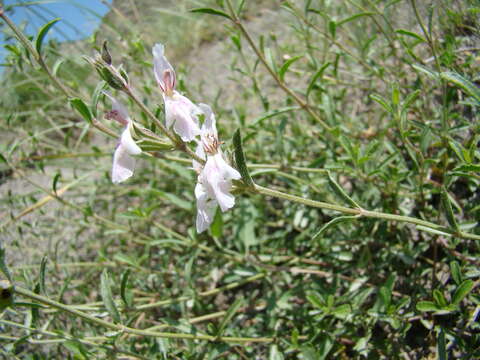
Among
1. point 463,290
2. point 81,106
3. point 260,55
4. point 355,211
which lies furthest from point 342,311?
point 81,106

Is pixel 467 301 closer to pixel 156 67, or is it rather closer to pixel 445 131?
pixel 445 131

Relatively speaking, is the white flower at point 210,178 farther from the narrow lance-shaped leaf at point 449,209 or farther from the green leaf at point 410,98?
the green leaf at point 410,98

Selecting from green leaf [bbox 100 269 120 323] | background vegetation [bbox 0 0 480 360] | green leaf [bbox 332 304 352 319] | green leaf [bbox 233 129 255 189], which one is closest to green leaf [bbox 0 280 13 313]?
background vegetation [bbox 0 0 480 360]

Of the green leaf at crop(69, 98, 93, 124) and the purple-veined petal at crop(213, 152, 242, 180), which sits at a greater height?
the green leaf at crop(69, 98, 93, 124)

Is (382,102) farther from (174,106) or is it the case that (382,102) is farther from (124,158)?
(124,158)

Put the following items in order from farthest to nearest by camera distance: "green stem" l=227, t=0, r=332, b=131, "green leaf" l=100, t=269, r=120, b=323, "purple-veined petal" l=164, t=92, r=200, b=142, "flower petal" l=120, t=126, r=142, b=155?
1. "green stem" l=227, t=0, r=332, b=131
2. "green leaf" l=100, t=269, r=120, b=323
3. "purple-veined petal" l=164, t=92, r=200, b=142
4. "flower petal" l=120, t=126, r=142, b=155

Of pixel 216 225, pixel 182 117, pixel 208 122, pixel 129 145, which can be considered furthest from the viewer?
pixel 216 225

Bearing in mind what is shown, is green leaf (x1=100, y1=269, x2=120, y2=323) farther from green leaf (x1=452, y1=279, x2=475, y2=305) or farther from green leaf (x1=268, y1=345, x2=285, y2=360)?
green leaf (x1=452, y1=279, x2=475, y2=305)
